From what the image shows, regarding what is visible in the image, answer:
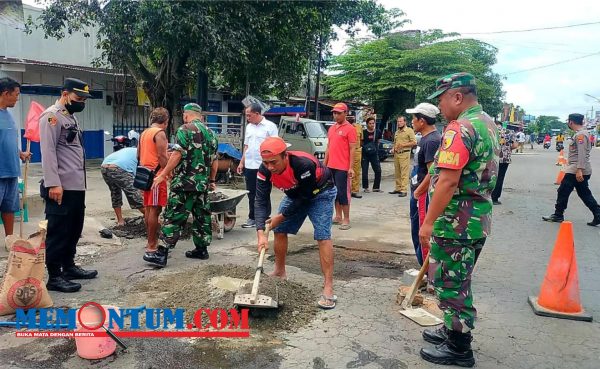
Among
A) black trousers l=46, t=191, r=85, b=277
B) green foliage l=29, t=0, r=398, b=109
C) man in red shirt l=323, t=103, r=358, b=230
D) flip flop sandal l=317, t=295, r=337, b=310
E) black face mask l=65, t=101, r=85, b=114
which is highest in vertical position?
green foliage l=29, t=0, r=398, b=109

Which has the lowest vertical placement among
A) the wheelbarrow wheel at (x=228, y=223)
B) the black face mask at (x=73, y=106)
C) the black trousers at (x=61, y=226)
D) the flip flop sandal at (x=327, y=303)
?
the flip flop sandal at (x=327, y=303)

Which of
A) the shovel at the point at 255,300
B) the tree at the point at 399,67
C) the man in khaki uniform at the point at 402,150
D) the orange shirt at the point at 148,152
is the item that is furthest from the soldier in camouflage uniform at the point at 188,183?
the tree at the point at 399,67

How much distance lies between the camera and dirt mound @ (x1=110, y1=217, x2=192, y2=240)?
20.9 ft

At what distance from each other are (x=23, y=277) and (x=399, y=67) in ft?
62.8

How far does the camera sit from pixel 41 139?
13.3ft

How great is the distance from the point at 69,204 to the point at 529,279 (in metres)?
4.67

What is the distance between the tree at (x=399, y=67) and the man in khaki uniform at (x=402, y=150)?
9.91 meters

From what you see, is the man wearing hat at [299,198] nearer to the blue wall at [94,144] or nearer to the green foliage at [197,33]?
the green foliage at [197,33]

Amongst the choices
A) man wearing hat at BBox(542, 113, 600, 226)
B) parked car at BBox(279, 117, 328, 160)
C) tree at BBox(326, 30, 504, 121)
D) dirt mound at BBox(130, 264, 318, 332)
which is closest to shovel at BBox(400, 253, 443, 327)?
dirt mound at BBox(130, 264, 318, 332)

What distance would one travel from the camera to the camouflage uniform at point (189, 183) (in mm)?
5062

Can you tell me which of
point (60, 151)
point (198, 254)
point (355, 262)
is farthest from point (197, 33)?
point (355, 262)

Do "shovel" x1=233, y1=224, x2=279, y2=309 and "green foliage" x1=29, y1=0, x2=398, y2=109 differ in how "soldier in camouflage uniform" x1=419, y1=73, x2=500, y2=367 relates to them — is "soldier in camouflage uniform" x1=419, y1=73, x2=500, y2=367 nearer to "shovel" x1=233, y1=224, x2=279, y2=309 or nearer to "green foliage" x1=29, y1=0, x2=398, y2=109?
"shovel" x1=233, y1=224, x2=279, y2=309

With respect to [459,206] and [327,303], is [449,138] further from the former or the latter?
[327,303]

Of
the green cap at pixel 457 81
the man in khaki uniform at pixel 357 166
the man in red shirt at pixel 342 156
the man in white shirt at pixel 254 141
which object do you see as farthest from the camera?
the man in khaki uniform at pixel 357 166
